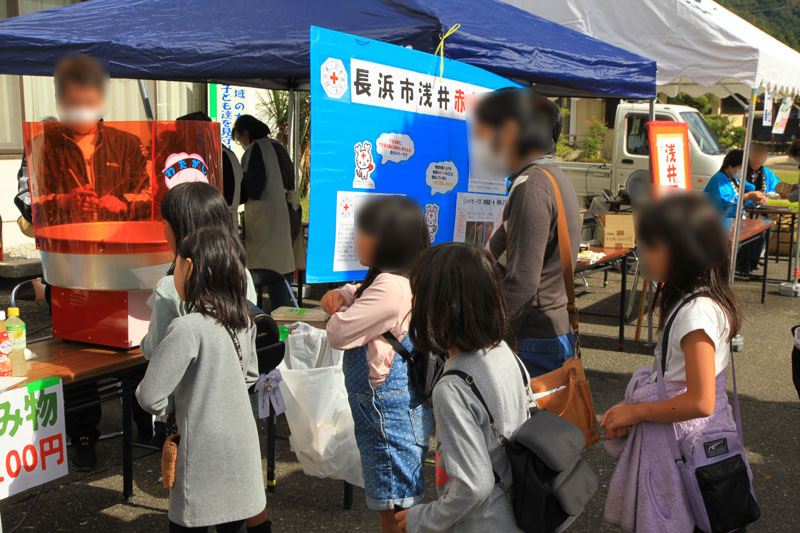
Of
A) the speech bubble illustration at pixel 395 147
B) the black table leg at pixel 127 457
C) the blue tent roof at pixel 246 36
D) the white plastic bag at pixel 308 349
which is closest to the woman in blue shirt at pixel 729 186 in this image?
the blue tent roof at pixel 246 36

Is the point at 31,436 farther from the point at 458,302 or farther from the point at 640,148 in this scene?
the point at 640,148

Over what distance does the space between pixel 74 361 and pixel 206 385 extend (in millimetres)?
907

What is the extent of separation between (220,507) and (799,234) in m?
8.49

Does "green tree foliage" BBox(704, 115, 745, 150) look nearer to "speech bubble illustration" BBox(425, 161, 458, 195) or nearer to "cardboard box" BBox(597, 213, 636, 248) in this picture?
"cardboard box" BBox(597, 213, 636, 248)

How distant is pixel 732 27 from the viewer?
7230mm

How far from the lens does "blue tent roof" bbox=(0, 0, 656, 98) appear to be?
3.96m

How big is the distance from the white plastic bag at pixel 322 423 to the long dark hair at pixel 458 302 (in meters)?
1.52

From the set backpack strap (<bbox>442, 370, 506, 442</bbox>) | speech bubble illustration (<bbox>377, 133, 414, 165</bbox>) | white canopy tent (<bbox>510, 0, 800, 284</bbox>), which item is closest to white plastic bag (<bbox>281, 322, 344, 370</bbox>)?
speech bubble illustration (<bbox>377, 133, 414, 165</bbox>)

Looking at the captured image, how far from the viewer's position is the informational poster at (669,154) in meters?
5.97

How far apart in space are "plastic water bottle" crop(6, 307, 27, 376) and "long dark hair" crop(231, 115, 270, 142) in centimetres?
357

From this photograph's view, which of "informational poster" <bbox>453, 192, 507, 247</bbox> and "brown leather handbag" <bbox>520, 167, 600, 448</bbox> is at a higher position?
"informational poster" <bbox>453, 192, 507, 247</bbox>

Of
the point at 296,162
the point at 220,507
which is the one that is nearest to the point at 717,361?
the point at 220,507

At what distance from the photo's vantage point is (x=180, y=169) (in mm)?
3293

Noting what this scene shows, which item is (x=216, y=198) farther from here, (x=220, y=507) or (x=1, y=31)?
(x=1, y=31)
